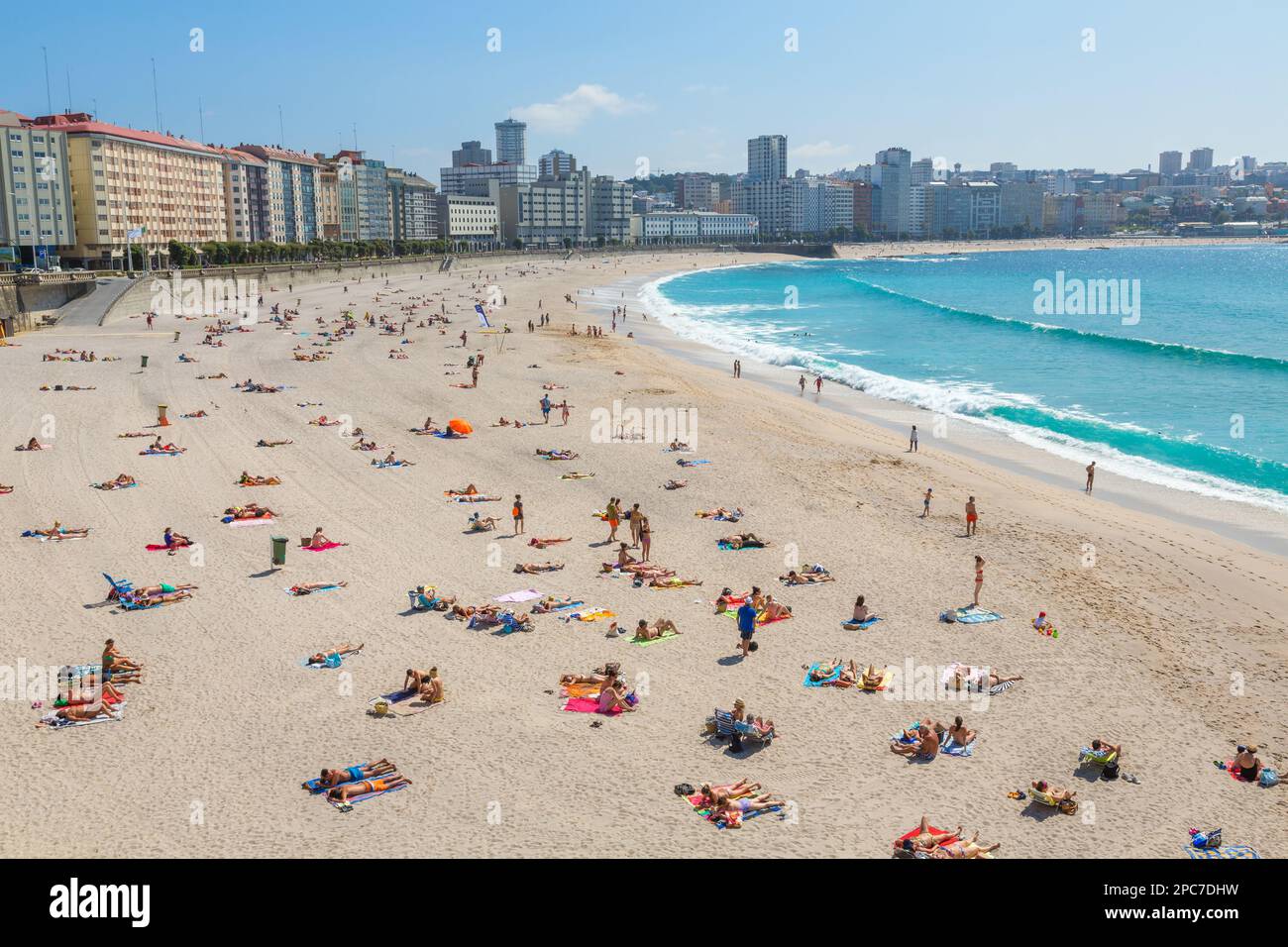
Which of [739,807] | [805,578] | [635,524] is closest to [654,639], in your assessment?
[805,578]

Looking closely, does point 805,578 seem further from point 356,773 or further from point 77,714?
point 77,714

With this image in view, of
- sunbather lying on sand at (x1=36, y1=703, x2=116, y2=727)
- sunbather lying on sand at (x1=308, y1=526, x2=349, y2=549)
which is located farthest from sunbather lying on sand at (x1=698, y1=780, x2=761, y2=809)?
sunbather lying on sand at (x1=308, y1=526, x2=349, y2=549)

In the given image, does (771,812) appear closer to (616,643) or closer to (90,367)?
(616,643)

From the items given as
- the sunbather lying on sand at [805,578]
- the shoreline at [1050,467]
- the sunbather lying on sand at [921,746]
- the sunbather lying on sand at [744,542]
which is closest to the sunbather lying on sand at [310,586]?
the sunbather lying on sand at [744,542]

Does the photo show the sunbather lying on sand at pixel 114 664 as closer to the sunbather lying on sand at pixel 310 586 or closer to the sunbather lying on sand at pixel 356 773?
the sunbather lying on sand at pixel 310 586

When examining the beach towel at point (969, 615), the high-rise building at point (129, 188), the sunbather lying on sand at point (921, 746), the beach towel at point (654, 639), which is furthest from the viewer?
the high-rise building at point (129, 188)

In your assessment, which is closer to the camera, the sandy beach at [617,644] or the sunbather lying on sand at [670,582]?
the sandy beach at [617,644]
